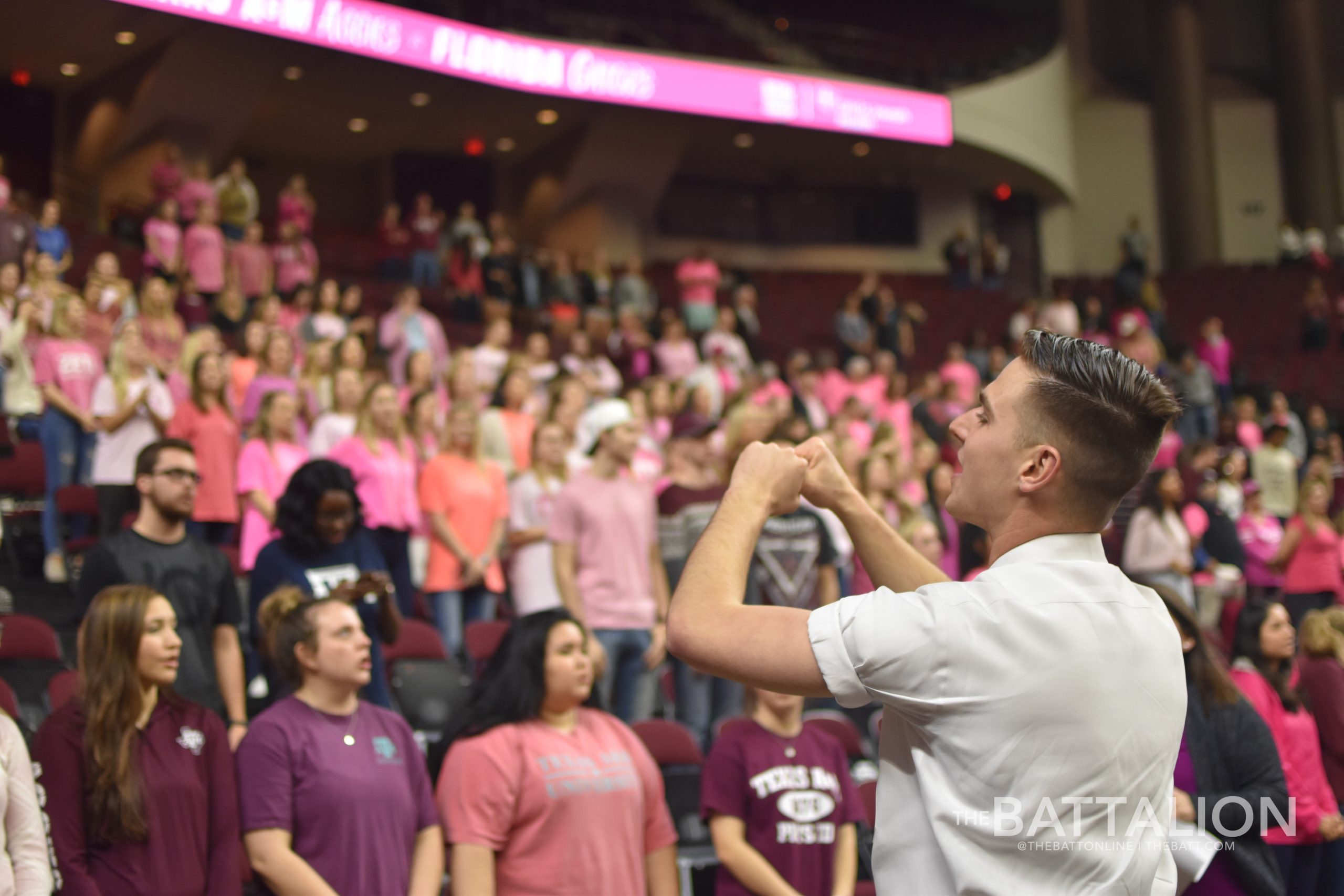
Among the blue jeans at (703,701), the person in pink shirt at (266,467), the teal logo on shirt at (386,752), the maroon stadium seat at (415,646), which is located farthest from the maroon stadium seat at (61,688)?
the blue jeans at (703,701)

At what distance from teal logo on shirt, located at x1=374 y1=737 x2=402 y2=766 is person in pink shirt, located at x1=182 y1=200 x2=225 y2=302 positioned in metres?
6.95

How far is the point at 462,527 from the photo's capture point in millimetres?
5887

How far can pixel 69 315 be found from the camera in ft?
22.9

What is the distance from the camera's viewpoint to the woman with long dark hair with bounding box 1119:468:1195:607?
24.8 feet

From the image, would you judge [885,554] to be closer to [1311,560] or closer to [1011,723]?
[1011,723]

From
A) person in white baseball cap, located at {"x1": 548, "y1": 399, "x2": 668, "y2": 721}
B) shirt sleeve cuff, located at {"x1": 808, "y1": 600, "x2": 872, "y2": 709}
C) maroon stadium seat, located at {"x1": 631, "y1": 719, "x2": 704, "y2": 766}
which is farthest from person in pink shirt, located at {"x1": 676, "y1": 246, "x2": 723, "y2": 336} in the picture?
shirt sleeve cuff, located at {"x1": 808, "y1": 600, "x2": 872, "y2": 709}

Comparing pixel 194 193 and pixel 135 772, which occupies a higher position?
pixel 194 193

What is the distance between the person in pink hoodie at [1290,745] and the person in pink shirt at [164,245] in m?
7.76

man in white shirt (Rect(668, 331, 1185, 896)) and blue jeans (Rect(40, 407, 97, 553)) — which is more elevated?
blue jeans (Rect(40, 407, 97, 553))

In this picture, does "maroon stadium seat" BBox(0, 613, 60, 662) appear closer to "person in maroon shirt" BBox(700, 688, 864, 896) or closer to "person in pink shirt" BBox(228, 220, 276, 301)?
"person in maroon shirt" BBox(700, 688, 864, 896)

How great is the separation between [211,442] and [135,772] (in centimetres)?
296

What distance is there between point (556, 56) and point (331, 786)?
1135 cm

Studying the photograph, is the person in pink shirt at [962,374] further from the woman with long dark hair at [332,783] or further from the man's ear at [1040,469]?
the man's ear at [1040,469]

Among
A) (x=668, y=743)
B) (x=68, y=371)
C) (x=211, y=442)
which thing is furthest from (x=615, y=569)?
(x=68, y=371)
